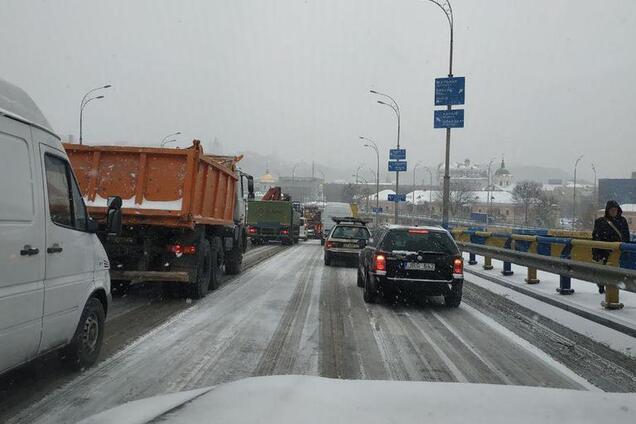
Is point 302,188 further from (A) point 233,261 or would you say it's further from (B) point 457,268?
(B) point 457,268

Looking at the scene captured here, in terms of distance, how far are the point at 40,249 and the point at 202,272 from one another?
19.9 feet

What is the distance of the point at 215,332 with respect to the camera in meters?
7.34

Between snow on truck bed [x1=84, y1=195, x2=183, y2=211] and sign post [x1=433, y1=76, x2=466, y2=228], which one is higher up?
sign post [x1=433, y1=76, x2=466, y2=228]

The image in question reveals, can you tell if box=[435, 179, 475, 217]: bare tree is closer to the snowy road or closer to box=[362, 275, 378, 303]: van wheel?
box=[362, 275, 378, 303]: van wheel

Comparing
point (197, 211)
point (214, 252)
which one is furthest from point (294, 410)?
point (214, 252)

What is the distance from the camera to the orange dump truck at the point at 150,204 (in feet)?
30.6

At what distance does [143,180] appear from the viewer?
943cm

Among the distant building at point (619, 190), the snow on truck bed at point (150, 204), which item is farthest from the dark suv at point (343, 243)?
the distant building at point (619, 190)

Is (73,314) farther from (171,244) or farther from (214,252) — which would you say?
(214,252)

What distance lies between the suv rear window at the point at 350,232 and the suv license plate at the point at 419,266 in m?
8.55

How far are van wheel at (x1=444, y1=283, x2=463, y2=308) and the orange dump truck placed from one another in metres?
4.56

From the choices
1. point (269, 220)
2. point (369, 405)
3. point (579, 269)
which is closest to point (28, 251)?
point (369, 405)

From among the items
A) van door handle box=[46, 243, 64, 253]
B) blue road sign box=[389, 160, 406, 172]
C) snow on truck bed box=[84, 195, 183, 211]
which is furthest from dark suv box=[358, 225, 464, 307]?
blue road sign box=[389, 160, 406, 172]

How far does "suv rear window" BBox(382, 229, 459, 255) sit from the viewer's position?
997 cm
